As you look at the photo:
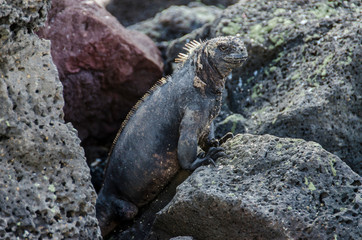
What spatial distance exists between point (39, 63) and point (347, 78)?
2.65m

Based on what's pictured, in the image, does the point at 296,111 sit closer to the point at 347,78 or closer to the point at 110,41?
the point at 347,78

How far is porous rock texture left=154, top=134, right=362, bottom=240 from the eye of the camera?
339 cm

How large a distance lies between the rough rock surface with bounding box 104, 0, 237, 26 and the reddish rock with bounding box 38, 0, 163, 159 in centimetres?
362

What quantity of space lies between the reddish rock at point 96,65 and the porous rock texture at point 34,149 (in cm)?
202

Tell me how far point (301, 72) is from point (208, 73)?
3.49ft

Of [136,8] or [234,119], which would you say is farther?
[136,8]

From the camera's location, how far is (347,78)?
4.81 meters

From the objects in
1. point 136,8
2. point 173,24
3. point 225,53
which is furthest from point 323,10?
point 136,8

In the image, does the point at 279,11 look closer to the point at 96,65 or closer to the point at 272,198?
the point at 96,65

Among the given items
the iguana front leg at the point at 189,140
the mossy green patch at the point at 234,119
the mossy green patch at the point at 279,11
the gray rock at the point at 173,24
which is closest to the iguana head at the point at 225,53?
the iguana front leg at the point at 189,140

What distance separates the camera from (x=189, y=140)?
14.3 feet

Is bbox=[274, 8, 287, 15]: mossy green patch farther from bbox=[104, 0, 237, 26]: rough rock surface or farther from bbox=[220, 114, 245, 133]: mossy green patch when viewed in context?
bbox=[104, 0, 237, 26]: rough rock surface

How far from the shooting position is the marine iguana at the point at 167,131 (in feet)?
14.4

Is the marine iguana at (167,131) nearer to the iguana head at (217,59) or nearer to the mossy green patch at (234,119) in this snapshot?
the iguana head at (217,59)
